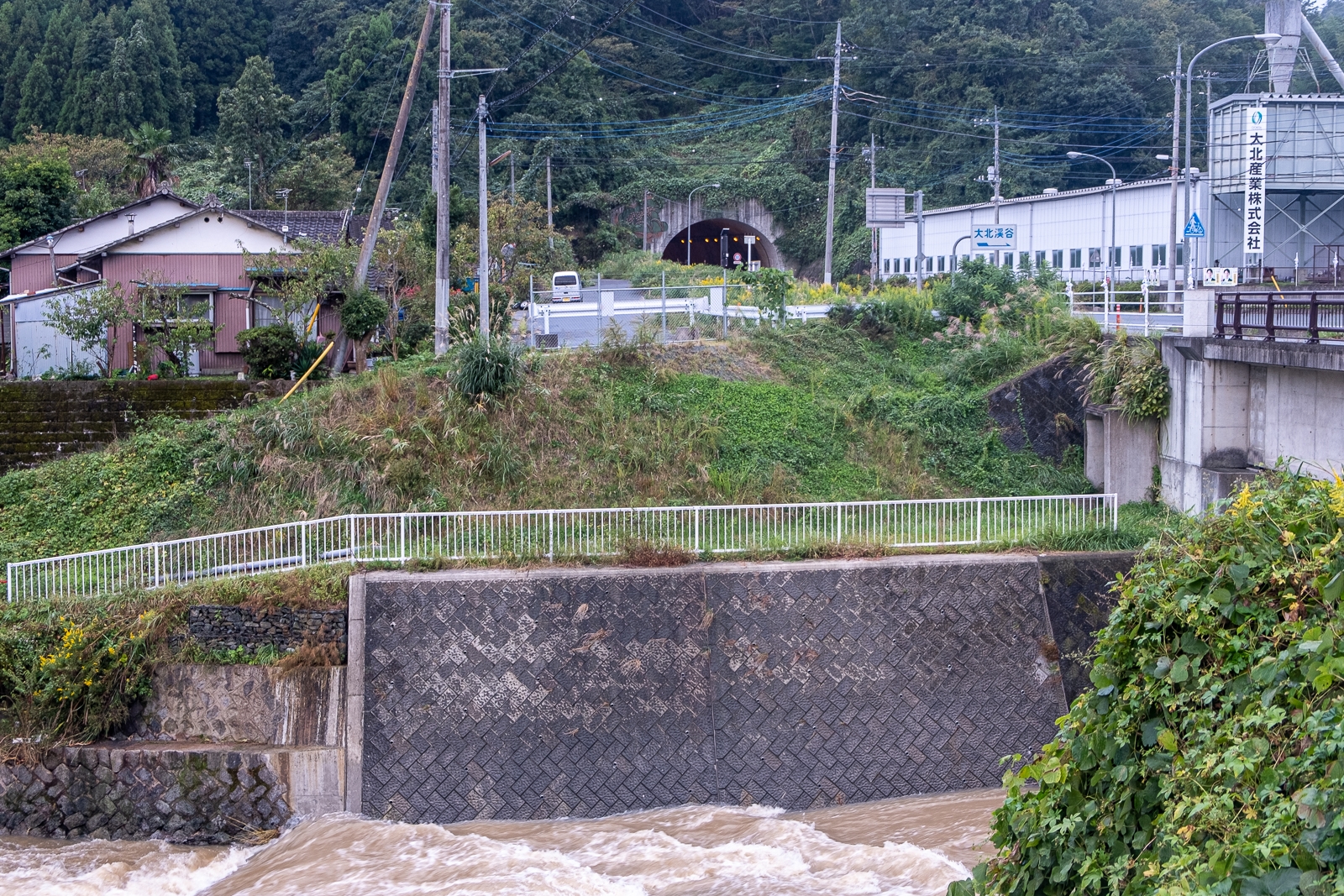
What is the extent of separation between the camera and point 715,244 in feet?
216

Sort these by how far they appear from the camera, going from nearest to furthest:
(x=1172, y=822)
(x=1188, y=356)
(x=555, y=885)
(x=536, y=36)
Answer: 1. (x=1172, y=822)
2. (x=555, y=885)
3. (x=1188, y=356)
4. (x=536, y=36)

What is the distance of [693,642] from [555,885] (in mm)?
3618

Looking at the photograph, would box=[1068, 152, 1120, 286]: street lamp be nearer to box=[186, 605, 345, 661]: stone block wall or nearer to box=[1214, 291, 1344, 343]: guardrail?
box=[1214, 291, 1344, 343]: guardrail

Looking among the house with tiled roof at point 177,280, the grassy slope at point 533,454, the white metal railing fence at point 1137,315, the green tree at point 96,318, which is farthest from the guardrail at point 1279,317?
the green tree at point 96,318

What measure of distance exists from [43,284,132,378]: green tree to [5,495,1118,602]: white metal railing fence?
8.29 metres

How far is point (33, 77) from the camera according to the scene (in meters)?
53.8

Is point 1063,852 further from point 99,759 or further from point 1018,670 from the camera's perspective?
point 99,759

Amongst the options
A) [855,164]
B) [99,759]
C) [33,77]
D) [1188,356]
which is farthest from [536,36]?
[99,759]

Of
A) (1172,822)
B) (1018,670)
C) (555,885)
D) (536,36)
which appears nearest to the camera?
(1172,822)

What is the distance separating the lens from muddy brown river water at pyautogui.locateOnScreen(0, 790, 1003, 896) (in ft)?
37.9

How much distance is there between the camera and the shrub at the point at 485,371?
19.6 m


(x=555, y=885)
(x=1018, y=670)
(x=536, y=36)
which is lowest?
(x=555, y=885)

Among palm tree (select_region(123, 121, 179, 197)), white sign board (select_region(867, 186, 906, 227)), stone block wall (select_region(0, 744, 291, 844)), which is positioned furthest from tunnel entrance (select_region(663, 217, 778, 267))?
stone block wall (select_region(0, 744, 291, 844))

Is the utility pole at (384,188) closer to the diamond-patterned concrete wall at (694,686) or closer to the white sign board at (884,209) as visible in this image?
the diamond-patterned concrete wall at (694,686)
